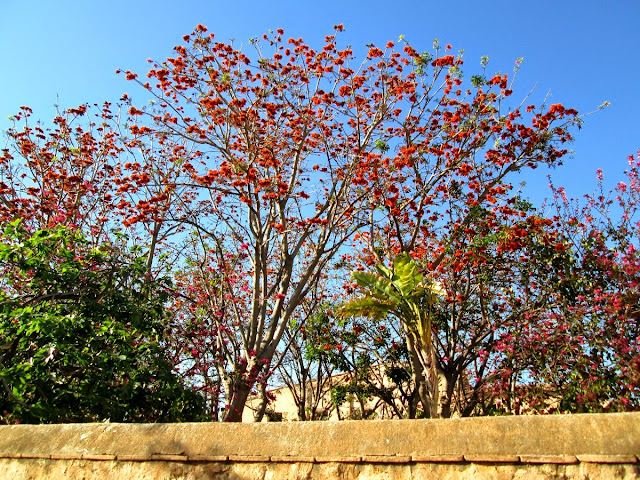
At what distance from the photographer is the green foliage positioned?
5.46 meters

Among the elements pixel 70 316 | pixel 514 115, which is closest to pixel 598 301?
pixel 514 115

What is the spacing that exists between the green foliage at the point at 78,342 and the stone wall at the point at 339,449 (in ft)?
5.53

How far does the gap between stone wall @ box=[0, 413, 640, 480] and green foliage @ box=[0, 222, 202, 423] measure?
5.53ft

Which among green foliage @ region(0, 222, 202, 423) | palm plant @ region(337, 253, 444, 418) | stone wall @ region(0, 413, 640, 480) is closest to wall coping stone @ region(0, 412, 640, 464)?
stone wall @ region(0, 413, 640, 480)

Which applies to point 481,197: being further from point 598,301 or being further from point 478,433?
point 478,433

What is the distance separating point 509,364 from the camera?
10.1 meters

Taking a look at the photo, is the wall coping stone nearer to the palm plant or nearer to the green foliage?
the green foliage

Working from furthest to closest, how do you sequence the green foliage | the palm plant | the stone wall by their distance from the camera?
the palm plant, the green foliage, the stone wall

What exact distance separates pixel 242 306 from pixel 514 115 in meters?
7.15

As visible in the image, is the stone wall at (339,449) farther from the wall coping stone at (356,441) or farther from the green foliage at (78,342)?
the green foliage at (78,342)

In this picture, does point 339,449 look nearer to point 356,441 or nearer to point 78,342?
point 356,441

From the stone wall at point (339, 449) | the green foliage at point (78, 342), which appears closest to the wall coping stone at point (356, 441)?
the stone wall at point (339, 449)

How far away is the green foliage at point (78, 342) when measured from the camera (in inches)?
215

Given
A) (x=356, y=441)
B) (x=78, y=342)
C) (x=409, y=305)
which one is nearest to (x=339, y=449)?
(x=356, y=441)
